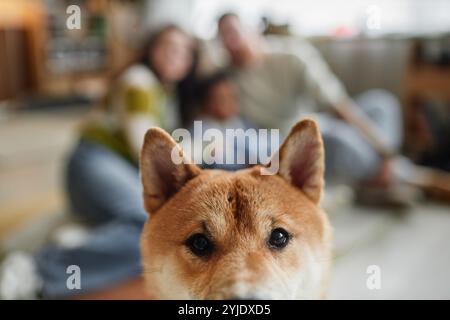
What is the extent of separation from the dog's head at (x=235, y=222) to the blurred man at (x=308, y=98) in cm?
20

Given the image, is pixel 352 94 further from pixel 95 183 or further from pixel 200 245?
pixel 95 183

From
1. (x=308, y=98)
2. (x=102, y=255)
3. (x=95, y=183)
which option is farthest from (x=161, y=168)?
(x=95, y=183)

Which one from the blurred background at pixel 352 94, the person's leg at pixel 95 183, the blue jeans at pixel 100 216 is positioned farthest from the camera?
the person's leg at pixel 95 183

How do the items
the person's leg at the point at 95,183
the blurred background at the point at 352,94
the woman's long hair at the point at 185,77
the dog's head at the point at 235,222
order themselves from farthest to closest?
the person's leg at the point at 95,183, the woman's long hair at the point at 185,77, the blurred background at the point at 352,94, the dog's head at the point at 235,222

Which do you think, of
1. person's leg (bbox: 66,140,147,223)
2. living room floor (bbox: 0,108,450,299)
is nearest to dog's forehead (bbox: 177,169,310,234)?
living room floor (bbox: 0,108,450,299)

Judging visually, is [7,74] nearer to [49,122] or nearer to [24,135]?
[49,122]

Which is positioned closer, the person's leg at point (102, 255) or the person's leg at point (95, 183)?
the person's leg at point (102, 255)

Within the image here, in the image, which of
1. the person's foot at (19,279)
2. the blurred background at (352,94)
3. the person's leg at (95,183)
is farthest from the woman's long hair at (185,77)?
the person's foot at (19,279)

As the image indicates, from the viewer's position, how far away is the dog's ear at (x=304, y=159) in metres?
0.42

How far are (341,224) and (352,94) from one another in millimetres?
283

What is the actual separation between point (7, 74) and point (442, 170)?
4390 millimetres

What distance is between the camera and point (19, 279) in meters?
1.08

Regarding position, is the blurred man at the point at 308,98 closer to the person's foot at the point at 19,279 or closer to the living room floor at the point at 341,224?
the living room floor at the point at 341,224
